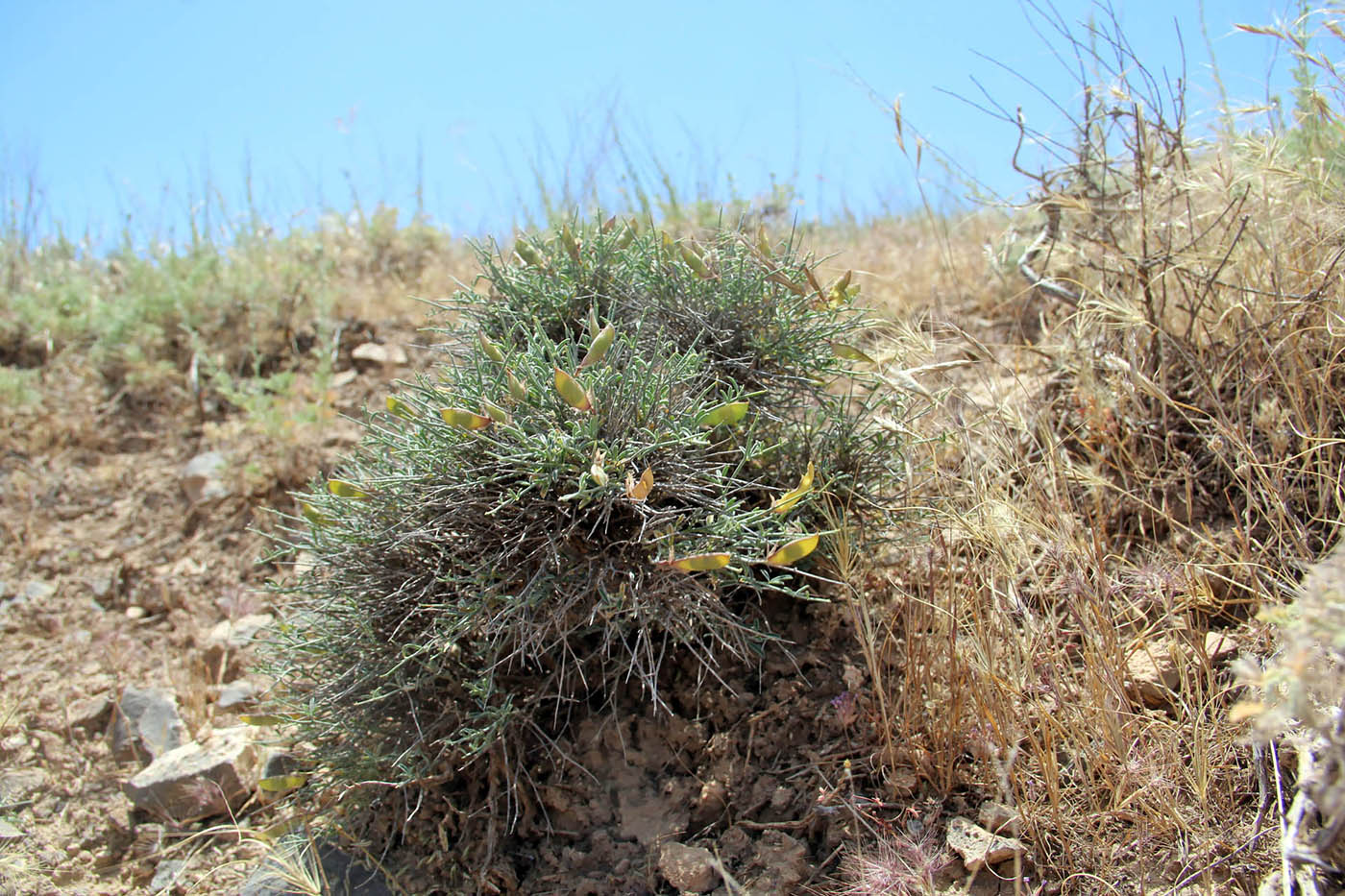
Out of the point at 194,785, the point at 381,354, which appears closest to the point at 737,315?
the point at 194,785

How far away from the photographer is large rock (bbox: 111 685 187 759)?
3232mm

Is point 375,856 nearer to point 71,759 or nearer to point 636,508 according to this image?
point 636,508

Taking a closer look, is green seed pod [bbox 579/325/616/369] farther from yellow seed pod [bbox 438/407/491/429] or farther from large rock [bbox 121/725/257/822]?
large rock [bbox 121/725/257/822]

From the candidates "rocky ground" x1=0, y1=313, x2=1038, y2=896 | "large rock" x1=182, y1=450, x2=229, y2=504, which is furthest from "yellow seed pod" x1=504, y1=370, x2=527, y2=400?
"large rock" x1=182, y1=450, x2=229, y2=504

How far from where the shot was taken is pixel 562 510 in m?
2.27

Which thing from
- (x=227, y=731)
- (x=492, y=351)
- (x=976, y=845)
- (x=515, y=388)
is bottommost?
(x=976, y=845)

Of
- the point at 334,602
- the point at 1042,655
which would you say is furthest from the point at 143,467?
the point at 1042,655

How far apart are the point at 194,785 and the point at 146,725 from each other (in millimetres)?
491

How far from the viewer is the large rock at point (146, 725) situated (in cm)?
323

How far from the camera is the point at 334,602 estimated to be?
8.73ft

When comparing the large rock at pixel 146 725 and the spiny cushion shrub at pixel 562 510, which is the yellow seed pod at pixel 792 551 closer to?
the spiny cushion shrub at pixel 562 510

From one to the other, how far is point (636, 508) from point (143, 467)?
3.47m

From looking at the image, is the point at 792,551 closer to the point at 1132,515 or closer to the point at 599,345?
the point at 599,345

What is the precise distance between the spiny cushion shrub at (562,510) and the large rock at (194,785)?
1.32 ft
